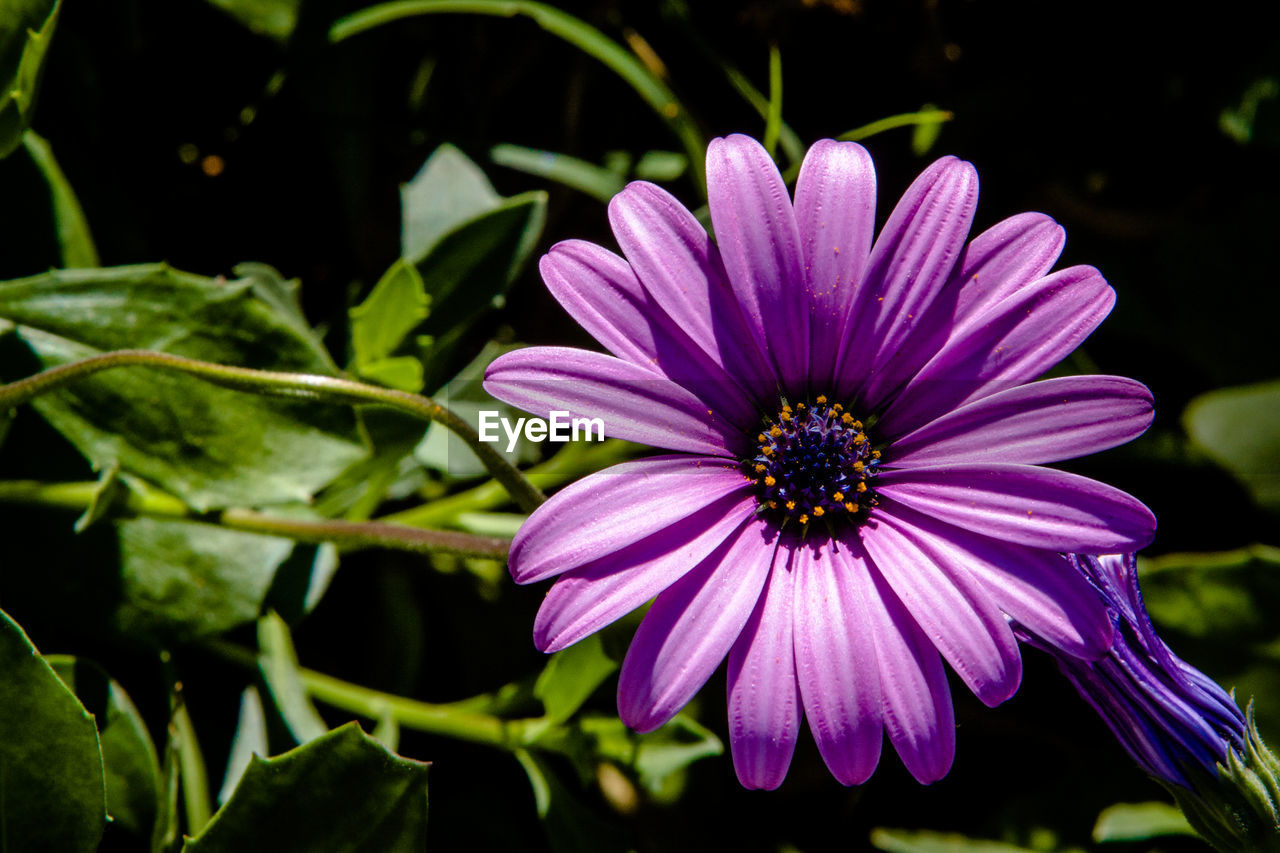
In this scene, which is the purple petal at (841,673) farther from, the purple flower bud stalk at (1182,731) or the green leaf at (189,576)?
the green leaf at (189,576)

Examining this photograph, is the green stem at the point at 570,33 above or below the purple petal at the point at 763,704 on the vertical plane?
above

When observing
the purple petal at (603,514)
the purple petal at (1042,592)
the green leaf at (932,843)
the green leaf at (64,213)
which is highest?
the green leaf at (64,213)

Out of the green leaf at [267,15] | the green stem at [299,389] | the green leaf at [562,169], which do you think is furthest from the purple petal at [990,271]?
the green leaf at [267,15]

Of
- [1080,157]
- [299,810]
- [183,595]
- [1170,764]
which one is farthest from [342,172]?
[1170,764]

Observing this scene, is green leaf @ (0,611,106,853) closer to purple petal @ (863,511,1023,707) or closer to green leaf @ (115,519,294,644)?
green leaf @ (115,519,294,644)

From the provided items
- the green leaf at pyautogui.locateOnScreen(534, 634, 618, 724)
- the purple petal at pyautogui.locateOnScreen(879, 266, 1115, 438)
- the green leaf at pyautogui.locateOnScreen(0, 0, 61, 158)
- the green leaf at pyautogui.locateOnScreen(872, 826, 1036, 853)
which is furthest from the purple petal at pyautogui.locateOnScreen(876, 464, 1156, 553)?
the green leaf at pyautogui.locateOnScreen(0, 0, 61, 158)

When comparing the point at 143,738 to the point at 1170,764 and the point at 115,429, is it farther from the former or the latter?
the point at 1170,764

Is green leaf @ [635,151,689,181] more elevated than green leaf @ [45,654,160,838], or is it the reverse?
green leaf @ [635,151,689,181]
